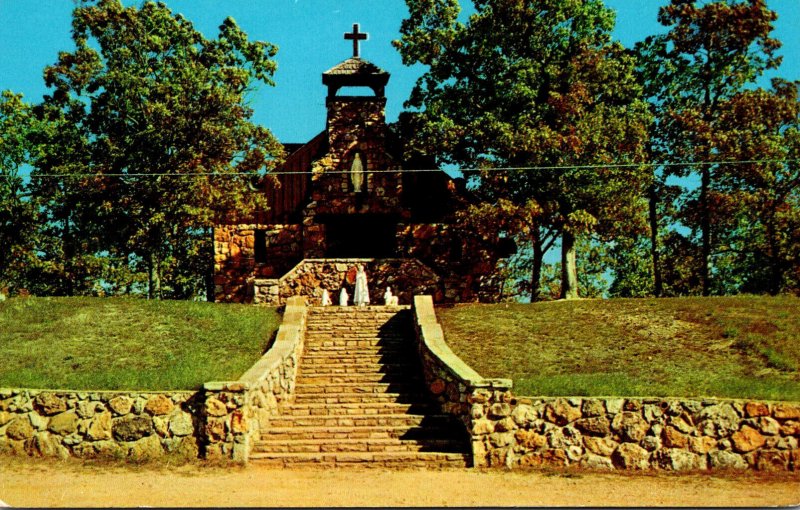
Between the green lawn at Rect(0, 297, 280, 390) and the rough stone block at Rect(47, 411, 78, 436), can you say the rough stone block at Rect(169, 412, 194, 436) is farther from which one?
the rough stone block at Rect(47, 411, 78, 436)

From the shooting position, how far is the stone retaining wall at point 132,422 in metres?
15.5

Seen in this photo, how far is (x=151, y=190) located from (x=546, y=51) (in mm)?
13544

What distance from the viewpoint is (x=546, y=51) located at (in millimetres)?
30094

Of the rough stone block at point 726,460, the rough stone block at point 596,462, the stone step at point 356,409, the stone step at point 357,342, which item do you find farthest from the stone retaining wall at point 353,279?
the rough stone block at point 726,460

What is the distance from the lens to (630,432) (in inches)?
615

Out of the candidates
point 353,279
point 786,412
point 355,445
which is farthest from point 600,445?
point 353,279

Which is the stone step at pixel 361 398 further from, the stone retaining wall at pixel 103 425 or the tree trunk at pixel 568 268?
the tree trunk at pixel 568 268

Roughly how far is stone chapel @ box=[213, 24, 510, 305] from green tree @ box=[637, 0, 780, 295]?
686 cm

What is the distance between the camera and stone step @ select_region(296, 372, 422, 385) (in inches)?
744

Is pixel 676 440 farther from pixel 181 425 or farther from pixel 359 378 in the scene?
pixel 181 425

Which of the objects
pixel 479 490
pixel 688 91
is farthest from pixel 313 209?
pixel 479 490

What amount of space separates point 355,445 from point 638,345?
7580 mm

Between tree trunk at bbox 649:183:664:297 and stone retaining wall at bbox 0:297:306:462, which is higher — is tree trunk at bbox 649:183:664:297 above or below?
above

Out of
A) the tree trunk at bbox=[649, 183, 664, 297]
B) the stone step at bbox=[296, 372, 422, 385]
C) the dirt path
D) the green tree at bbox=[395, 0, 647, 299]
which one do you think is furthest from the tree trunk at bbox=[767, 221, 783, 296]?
the dirt path
